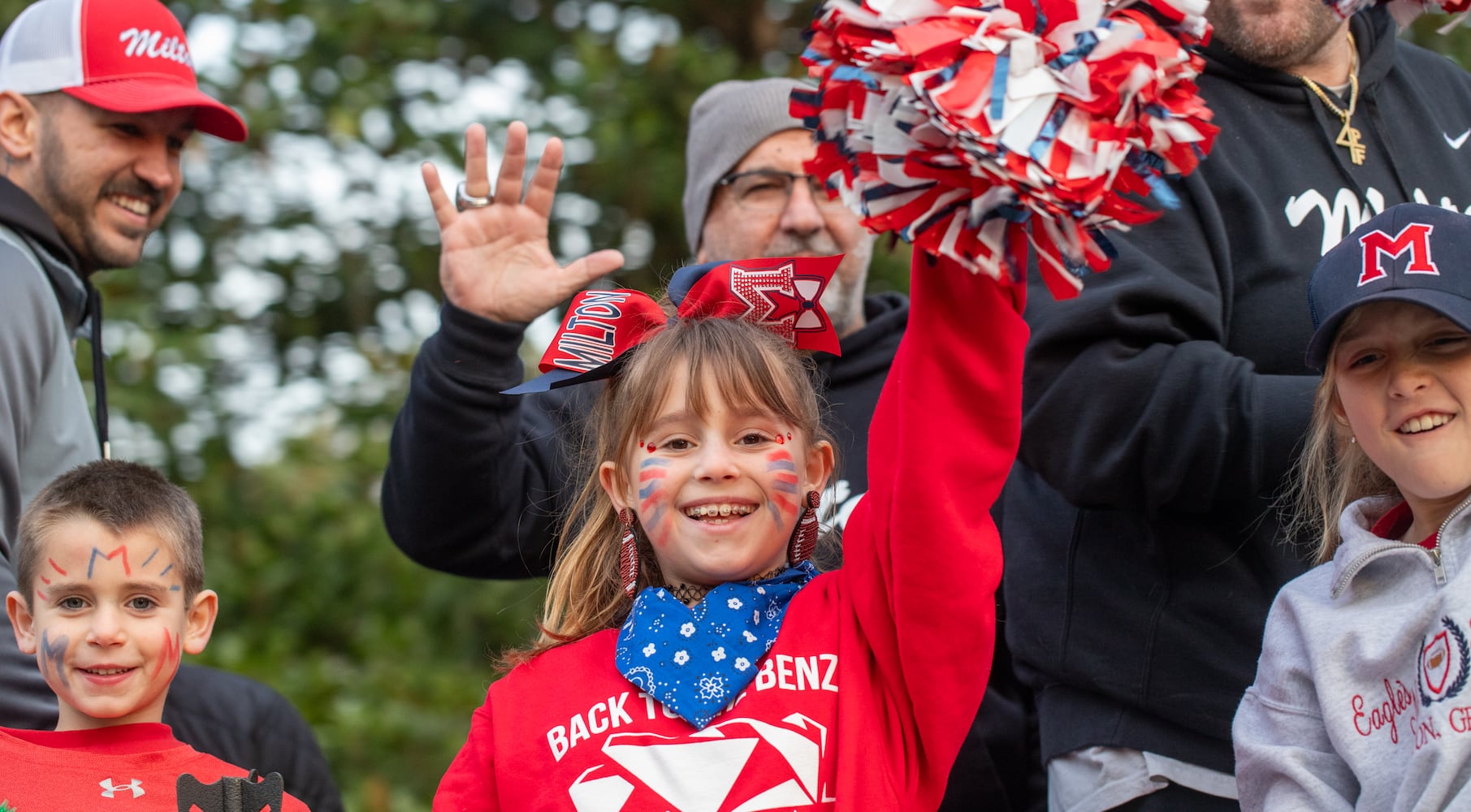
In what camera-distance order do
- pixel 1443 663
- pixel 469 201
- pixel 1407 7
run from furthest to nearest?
pixel 469 201 → pixel 1407 7 → pixel 1443 663

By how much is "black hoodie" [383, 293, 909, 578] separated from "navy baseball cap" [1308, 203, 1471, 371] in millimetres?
1087

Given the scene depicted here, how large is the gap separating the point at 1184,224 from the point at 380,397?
5.59 meters

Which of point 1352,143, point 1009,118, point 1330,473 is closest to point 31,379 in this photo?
point 1009,118

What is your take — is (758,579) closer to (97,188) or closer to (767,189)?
(767,189)

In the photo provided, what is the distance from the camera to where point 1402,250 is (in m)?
2.08

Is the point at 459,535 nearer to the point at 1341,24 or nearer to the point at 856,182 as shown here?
the point at 856,182

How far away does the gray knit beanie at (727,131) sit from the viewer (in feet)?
12.6

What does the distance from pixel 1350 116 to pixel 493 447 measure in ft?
5.63

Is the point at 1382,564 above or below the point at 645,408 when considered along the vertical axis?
below

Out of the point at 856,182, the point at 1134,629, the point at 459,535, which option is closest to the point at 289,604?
the point at 459,535

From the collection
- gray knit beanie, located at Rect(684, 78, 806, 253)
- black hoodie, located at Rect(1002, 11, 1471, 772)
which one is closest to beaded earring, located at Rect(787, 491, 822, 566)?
black hoodie, located at Rect(1002, 11, 1471, 772)

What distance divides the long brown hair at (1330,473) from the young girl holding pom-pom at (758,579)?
519 millimetres

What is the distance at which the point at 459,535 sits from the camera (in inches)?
130

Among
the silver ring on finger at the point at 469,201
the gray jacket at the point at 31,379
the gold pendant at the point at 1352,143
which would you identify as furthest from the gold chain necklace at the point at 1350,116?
A: the gray jacket at the point at 31,379
